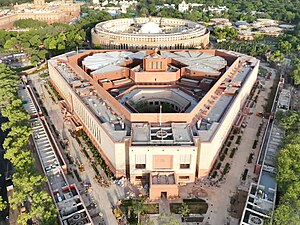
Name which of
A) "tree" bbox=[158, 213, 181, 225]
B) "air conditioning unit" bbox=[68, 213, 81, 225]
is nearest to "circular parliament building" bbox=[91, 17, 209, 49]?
"air conditioning unit" bbox=[68, 213, 81, 225]

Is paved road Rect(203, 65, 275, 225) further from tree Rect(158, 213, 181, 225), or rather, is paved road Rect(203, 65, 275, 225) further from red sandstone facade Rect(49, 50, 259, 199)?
tree Rect(158, 213, 181, 225)

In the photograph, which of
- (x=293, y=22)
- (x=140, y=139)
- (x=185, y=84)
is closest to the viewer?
(x=140, y=139)

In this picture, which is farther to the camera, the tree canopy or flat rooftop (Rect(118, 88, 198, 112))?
flat rooftop (Rect(118, 88, 198, 112))

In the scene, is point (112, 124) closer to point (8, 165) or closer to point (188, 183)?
point (188, 183)

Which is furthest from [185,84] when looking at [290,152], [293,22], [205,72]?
[293,22]

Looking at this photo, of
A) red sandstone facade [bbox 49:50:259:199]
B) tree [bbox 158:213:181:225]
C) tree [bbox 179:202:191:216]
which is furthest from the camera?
red sandstone facade [bbox 49:50:259:199]

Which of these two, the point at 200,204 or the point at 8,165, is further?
the point at 8,165

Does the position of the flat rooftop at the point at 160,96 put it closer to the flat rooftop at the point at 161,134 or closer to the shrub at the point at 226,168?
the flat rooftop at the point at 161,134

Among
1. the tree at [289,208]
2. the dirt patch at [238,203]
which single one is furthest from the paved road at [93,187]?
the tree at [289,208]
